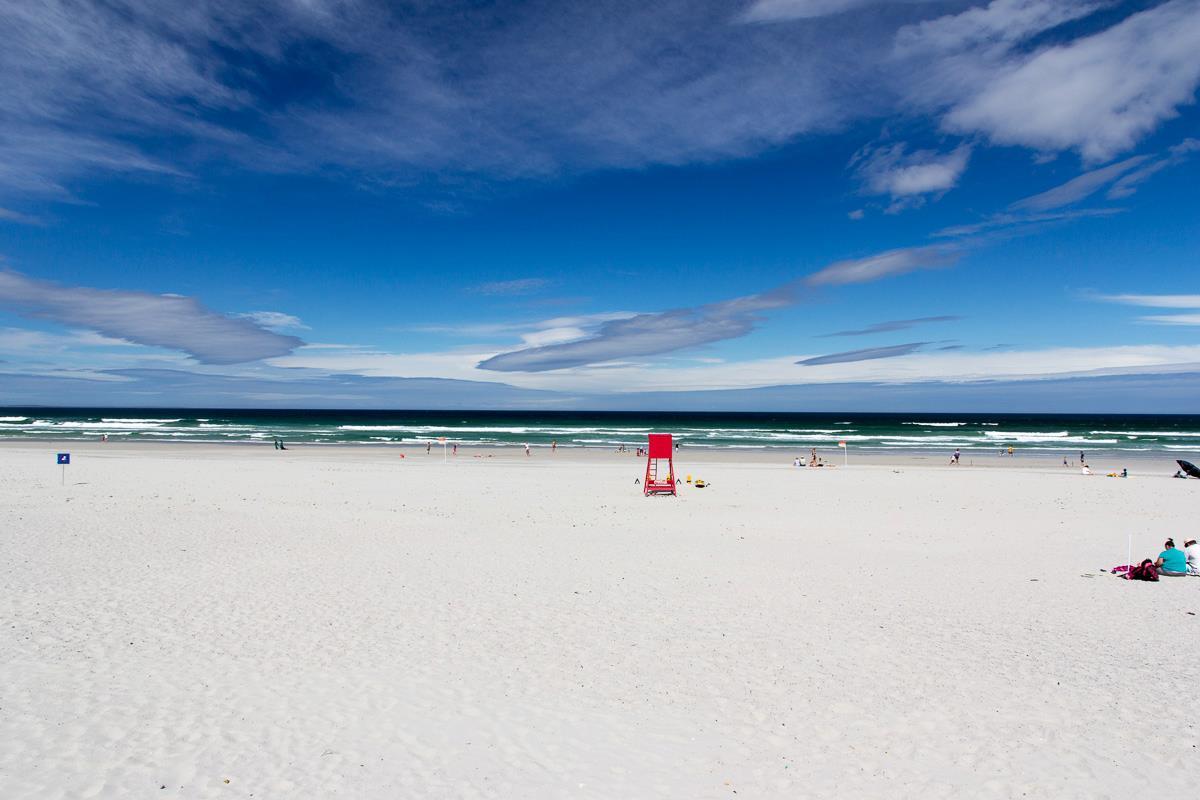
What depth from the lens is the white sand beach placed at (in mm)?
5086

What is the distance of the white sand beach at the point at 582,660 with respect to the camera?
5.09 metres

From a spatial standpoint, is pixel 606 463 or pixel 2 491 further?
pixel 606 463

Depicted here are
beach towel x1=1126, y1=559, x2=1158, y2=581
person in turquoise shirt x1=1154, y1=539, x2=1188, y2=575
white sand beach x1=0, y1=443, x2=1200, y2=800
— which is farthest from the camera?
person in turquoise shirt x1=1154, y1=539, x2=1188, y2=575

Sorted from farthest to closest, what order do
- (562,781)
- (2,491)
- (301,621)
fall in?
(2,491)
(301,621)
(562,781)

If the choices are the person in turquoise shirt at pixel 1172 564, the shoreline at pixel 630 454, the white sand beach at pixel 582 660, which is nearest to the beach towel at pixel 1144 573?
the white sand beach at pixel 582 660

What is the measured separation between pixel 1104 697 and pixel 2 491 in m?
25.1

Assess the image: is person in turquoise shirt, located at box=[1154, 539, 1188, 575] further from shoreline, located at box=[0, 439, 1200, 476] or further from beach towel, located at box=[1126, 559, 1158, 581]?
shoreline, located at box=[0, 439, 1200, 476]

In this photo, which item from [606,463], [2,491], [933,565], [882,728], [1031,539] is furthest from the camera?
[606,463]

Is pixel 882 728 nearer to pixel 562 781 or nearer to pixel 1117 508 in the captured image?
pixel 562 781

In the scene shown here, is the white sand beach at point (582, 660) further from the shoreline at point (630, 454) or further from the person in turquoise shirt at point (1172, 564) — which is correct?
the shoreline at point (630, 454)

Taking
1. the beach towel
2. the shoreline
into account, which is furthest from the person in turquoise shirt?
the shoreline

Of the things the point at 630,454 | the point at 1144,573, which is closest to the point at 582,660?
the point at 1144,573

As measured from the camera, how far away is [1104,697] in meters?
6.45

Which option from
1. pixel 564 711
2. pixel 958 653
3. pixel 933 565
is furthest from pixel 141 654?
pixel 933 565
